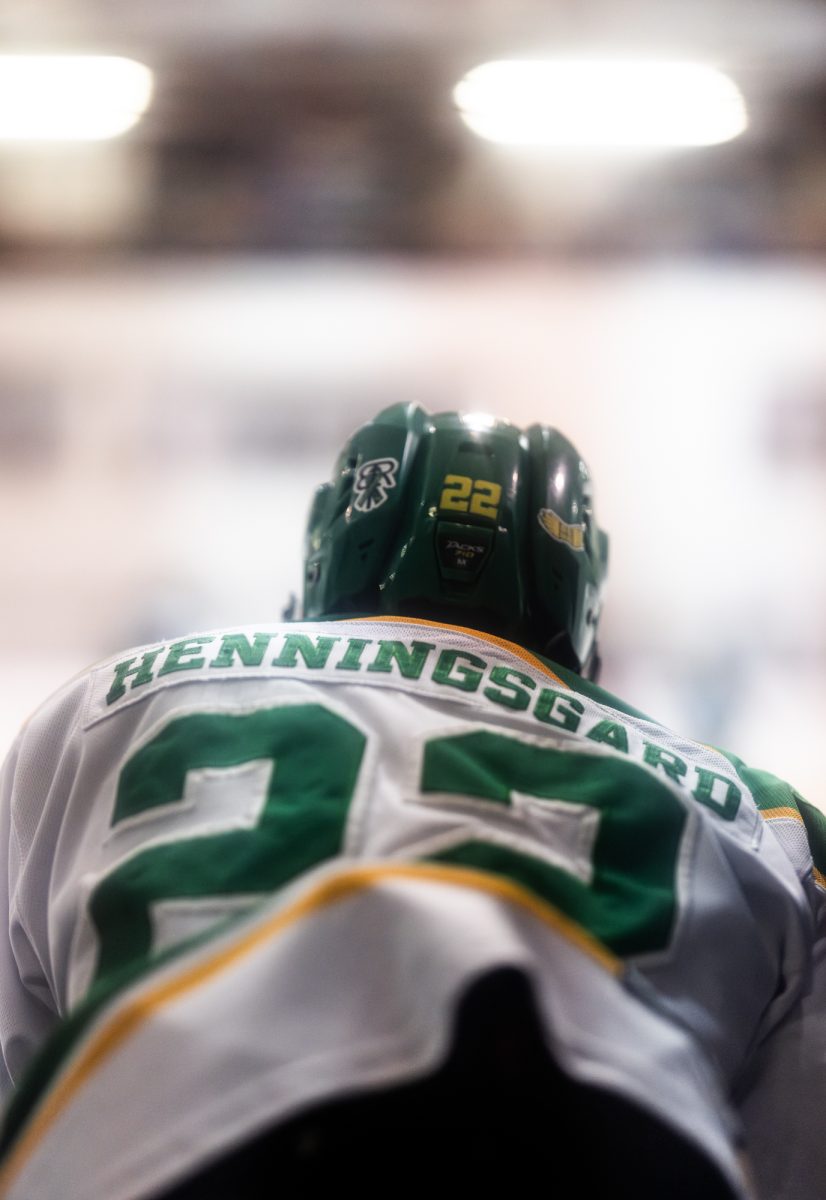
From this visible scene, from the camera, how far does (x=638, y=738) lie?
3.32ft

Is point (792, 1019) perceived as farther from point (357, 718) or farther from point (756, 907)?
point (357, 718)

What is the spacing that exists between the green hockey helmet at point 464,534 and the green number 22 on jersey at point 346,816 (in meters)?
0.33

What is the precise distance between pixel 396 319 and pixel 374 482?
201cm

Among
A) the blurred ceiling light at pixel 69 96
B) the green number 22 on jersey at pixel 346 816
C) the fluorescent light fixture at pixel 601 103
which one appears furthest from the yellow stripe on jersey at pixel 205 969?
the blurred ceiling light at pixel 69 96

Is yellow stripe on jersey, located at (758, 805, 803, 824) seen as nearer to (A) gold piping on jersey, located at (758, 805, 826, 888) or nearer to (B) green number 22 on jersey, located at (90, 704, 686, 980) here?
(A) gold piping on jersey, located at (758, 805, 826, 888)

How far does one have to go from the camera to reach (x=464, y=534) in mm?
1252

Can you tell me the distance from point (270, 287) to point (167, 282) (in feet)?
0.98

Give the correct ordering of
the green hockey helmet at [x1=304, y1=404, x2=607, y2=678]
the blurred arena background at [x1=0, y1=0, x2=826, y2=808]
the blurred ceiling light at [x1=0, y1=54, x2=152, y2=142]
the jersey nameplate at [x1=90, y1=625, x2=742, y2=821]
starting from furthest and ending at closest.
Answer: the blurred ceiling light at [x1=0, y1=54, x2=152, y2=142] < the blurred arena background at [x1=0, y1=0, x2=826, y2=808] < the green hockey helmet at [x1=304, y1=404, x2=607, y2=678] < the jersey nameplate at [x1=90, y1=625, x2=742, y2=821]

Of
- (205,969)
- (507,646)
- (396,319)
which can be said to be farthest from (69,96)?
(205,969)

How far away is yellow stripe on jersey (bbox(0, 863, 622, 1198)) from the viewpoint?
595mm

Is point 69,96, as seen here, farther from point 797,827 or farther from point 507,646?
point 797,827

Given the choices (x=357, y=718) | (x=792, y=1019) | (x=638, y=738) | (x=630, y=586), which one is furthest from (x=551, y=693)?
(x=630, y=586)

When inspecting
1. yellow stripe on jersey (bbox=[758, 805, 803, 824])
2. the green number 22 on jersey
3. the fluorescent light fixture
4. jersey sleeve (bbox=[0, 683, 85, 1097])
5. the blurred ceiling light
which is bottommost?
jersey sleeve (bbox=[0, 683, 85, 1097])

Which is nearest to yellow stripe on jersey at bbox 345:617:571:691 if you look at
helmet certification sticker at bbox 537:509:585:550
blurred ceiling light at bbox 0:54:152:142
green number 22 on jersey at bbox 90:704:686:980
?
green number 22 on jersey at bbox 90:704:686:980
